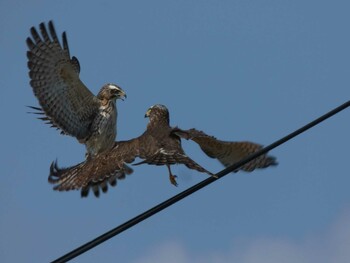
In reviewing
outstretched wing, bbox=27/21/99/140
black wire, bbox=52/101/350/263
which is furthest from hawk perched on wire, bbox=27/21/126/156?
black wire, bbox=52/101/350/263

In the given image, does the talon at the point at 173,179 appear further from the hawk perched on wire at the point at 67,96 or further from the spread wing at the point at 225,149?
the hawk perched on wire at the point at 67,96

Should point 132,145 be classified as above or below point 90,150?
below

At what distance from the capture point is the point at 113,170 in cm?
1190

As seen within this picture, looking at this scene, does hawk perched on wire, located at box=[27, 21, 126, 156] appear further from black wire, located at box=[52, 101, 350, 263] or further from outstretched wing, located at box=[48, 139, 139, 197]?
black wire, located at box=[52, 101, 350, 263]

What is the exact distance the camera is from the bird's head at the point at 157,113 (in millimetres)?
12922

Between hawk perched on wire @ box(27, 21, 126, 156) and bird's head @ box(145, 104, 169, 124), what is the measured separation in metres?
0.96

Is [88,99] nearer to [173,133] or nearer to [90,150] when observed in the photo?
[90,150]

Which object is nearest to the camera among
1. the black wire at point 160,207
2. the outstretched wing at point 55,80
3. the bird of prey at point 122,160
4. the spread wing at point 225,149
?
the black wire at point 160,207

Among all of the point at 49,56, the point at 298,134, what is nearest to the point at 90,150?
the point at 49,56

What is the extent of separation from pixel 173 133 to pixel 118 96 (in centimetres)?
225

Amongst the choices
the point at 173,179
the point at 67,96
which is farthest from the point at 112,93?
the point at 173,179

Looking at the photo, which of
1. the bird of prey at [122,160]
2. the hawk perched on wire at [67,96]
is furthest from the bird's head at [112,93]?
the bird of prey at [122,160]

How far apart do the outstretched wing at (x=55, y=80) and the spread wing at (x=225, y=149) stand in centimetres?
222

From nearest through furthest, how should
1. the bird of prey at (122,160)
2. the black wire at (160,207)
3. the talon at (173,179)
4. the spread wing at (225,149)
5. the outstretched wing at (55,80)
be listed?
the black wire at (160,207), the bird of prey at (122,160), the spread wing at (225,149), the talon at (173,179), the outstretched wing at (55,80)
